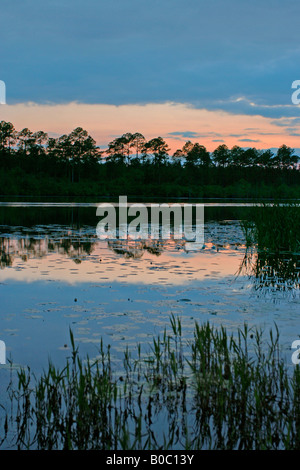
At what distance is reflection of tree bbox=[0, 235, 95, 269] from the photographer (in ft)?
53.3

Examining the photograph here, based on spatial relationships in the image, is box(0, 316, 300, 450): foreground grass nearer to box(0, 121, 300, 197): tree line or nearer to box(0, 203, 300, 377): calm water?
box(0, 203, 300, 377): calm water

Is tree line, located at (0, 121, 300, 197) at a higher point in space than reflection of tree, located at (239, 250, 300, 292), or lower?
higher

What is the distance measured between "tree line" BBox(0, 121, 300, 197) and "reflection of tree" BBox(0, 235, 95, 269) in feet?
263

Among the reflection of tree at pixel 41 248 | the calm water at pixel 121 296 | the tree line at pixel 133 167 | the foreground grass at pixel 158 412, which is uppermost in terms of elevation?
the tree line at pixel 133 167

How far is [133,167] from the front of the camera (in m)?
131

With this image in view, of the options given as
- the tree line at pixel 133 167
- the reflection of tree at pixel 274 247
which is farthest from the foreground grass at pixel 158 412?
the tree line at pixel 133 167

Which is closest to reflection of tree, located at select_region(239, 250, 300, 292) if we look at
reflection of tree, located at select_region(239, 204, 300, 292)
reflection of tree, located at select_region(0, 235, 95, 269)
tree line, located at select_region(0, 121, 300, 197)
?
reflection of tree, located at select_region(239, 204, 300, 292)

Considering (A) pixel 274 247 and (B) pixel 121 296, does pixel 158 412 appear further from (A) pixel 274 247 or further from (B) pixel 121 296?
(A) pixel 274 247

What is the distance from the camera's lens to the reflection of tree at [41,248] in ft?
53.3

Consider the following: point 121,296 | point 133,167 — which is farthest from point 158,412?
point 133,167

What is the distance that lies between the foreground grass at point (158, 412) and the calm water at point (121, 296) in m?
1.10

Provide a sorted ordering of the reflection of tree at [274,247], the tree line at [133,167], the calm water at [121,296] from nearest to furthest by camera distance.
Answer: the calm water at [121,296] < the reflection of tree at [274,247] < the tree line at [133,167]

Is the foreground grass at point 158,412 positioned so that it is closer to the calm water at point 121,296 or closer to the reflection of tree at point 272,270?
the calm water at point 121,296
